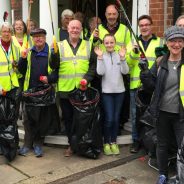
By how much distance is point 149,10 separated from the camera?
211 inches

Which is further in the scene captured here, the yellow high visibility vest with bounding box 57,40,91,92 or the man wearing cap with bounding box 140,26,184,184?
the yellow high visibility vest with bounding box 57,40,91,92

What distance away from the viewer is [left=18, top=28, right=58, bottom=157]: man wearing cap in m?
4.71

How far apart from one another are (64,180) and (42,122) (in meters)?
1.00

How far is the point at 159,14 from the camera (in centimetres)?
528

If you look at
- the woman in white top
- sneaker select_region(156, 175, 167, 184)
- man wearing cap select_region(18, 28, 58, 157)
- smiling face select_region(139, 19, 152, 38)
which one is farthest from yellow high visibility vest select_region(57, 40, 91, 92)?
sneaker select_region(156, 175, 167, 184)

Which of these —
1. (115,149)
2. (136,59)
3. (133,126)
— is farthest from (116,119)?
(136,59)

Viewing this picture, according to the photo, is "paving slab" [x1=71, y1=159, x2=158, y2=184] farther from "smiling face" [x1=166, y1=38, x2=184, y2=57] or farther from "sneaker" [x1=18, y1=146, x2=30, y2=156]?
"smiling face" [x1=166, y1=38, x2=184, y2=57]

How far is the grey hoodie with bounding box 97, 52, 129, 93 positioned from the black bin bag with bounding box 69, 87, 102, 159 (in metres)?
0.17

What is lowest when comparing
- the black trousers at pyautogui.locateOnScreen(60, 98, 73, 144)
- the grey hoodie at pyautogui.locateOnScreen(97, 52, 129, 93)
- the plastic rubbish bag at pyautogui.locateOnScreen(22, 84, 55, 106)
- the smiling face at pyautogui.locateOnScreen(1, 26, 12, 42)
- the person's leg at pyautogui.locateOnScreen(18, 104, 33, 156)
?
the person's leg at pyautogui.locateOnScreen(18, 104, 33, 156)

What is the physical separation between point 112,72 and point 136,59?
345mm

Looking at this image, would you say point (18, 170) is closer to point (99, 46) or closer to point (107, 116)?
point (107, 116)

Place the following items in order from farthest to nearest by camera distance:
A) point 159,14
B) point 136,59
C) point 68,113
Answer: point 159,14, point 68,113, point 136,59

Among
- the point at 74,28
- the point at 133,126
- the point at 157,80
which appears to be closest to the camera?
the point at 157,80

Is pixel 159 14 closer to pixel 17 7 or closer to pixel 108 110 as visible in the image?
pixel 108 110
